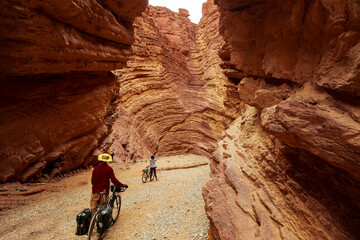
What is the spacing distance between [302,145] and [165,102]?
20226mm

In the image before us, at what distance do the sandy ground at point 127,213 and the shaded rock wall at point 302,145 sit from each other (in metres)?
1.28

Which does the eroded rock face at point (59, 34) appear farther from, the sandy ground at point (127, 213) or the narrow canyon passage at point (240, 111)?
the sandy ground at point (127, 213)

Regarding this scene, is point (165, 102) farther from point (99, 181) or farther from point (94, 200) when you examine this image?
point (94, 200)

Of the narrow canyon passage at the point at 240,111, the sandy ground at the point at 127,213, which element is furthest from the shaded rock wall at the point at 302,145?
the sandy ground at the point at 127,213

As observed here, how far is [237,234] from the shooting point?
130 inches

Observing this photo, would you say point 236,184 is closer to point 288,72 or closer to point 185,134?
point 288,72

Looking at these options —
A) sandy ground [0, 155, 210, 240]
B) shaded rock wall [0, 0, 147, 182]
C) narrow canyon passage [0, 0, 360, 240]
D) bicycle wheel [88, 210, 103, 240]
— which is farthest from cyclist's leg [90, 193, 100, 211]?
shaded rock wall [0, 0, 147, 182]

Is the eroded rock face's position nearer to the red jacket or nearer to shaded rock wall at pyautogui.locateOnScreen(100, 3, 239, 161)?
the red jacket

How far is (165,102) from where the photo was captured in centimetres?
2283

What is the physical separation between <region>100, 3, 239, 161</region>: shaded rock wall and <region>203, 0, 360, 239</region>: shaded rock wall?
12.9 m

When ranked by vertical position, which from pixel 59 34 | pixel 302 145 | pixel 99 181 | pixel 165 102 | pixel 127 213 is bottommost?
pixel 165 102

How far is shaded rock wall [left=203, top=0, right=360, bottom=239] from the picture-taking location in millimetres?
2756

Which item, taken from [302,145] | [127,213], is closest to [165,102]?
[127,213]

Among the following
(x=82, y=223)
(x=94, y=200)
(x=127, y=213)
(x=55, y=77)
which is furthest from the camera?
(x=55, y=77)
